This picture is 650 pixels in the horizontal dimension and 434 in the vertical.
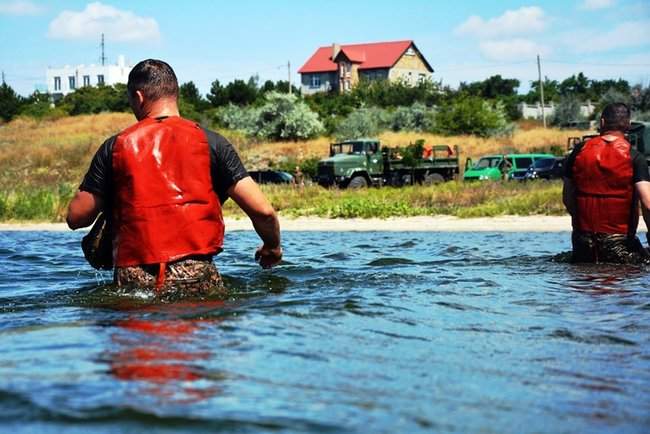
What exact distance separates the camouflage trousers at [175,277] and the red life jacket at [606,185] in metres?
4.36

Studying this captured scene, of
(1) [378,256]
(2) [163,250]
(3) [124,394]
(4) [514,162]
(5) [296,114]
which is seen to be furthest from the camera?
(5) [296,114]

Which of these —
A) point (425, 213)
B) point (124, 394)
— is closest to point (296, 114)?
point (425, 213)

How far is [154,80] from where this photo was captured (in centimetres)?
636

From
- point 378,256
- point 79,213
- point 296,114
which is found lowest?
point 378,256

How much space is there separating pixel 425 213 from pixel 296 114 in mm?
38045

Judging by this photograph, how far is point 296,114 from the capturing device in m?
61.3

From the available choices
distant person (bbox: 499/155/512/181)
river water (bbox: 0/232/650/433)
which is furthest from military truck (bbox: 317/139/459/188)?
river water (bbox: 0/232/650/433)

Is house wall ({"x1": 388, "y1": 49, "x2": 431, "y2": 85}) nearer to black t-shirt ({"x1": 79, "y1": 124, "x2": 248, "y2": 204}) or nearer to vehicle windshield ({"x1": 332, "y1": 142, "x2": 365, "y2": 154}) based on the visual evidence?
vehicle windshield ({"x1": 332, "y1": 142, "x2": 365, "y2": 154})

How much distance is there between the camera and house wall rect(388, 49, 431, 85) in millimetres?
123000

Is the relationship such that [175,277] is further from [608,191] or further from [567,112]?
[567,112]

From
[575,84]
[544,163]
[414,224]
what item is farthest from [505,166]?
[575,84]

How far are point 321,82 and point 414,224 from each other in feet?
348

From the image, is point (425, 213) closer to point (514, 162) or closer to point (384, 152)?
point (384, 152)

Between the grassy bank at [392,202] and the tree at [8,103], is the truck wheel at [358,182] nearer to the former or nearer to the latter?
the grassy bank at [392,202]
